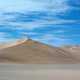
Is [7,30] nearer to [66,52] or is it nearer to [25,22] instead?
[25,22]

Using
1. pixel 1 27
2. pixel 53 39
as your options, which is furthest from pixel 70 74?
pixel 1 27

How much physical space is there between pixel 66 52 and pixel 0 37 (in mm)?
516

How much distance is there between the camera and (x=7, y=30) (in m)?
2.15

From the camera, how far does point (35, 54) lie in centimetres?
216

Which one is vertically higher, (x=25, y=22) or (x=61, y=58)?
(x=25, y=22)

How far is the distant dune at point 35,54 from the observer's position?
215cm

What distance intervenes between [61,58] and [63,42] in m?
0.12

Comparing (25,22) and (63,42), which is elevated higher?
(25,22)

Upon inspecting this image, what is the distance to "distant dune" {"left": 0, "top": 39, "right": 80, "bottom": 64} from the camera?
215cm

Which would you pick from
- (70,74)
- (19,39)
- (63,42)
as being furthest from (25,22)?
(70,74)

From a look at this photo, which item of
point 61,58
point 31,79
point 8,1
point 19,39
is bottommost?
point 31,79

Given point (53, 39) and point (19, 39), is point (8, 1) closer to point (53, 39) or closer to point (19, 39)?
point (19, 39)

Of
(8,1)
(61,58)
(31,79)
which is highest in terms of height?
(8,1)

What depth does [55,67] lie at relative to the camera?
2.14 meters
